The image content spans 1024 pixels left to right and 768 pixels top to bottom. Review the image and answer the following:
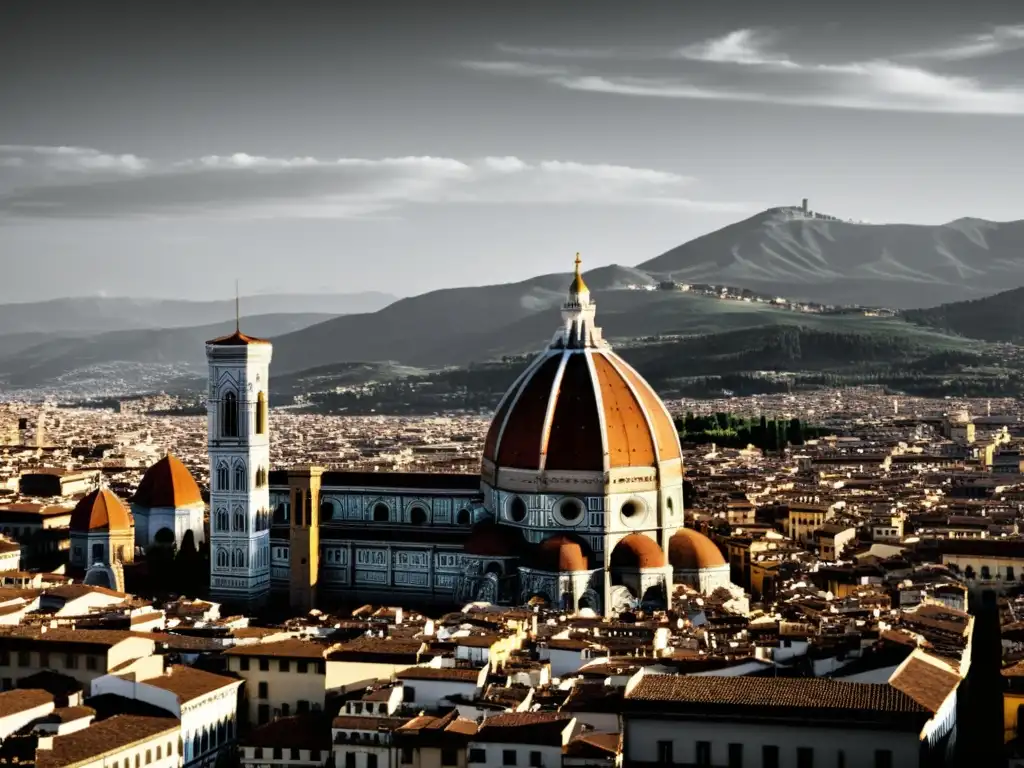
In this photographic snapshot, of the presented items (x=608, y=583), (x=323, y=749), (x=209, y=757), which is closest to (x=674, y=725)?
(x=323, y=749)

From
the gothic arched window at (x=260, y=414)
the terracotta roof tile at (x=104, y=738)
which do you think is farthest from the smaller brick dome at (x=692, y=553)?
the terracotta roof tile at (x=104, y=738)

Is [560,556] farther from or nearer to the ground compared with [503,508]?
nearer to the ground

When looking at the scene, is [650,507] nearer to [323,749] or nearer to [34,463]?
[323,749]

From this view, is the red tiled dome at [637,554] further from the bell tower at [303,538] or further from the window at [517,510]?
the bell tower at [303,538]

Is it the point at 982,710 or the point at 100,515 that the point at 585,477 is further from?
the point at 982,710

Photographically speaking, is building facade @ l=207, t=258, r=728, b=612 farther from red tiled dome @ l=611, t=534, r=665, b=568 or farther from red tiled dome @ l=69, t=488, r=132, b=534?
red tiled dome @ l=69, t=488, r=132, b=534

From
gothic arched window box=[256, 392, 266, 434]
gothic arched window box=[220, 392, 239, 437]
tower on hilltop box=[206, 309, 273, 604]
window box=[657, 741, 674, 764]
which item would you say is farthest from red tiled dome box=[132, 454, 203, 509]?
window box=[657, 741, 674, 764]

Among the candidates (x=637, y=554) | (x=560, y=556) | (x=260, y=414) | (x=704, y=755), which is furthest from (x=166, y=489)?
(x=704, y=755)

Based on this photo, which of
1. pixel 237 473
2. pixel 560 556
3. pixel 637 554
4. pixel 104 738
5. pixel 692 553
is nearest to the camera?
pixel 104 738
